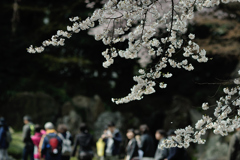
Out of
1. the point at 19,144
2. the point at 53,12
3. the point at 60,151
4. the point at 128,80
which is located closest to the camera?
the point at 60,151

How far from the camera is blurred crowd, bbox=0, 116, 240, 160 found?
6271mm

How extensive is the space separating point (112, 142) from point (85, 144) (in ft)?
2.87

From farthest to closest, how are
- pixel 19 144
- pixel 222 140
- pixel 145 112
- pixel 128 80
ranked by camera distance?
pixel 128 80 < pixel 145 112 < pixel 19 144 < pixel 222 140

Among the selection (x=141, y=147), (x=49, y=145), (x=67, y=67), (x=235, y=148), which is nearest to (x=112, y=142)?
(x=141, y=147)

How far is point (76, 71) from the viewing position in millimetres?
19000

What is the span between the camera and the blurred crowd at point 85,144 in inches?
247

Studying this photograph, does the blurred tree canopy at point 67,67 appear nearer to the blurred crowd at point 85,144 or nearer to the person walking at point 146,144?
the blurred crowd at point 85,144

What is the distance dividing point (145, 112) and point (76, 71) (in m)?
4.51

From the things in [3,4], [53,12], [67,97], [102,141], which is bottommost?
[102,141]

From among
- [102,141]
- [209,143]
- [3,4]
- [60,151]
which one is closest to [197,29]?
[209,143]

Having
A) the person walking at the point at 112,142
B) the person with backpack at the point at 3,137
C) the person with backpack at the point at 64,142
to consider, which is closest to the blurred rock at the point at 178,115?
the person walking at the point at 112,142

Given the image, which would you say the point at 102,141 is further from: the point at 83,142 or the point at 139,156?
the point at 139,156

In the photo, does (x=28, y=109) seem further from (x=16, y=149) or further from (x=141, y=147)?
(x=141, y=147)

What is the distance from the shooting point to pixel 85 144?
764cm
